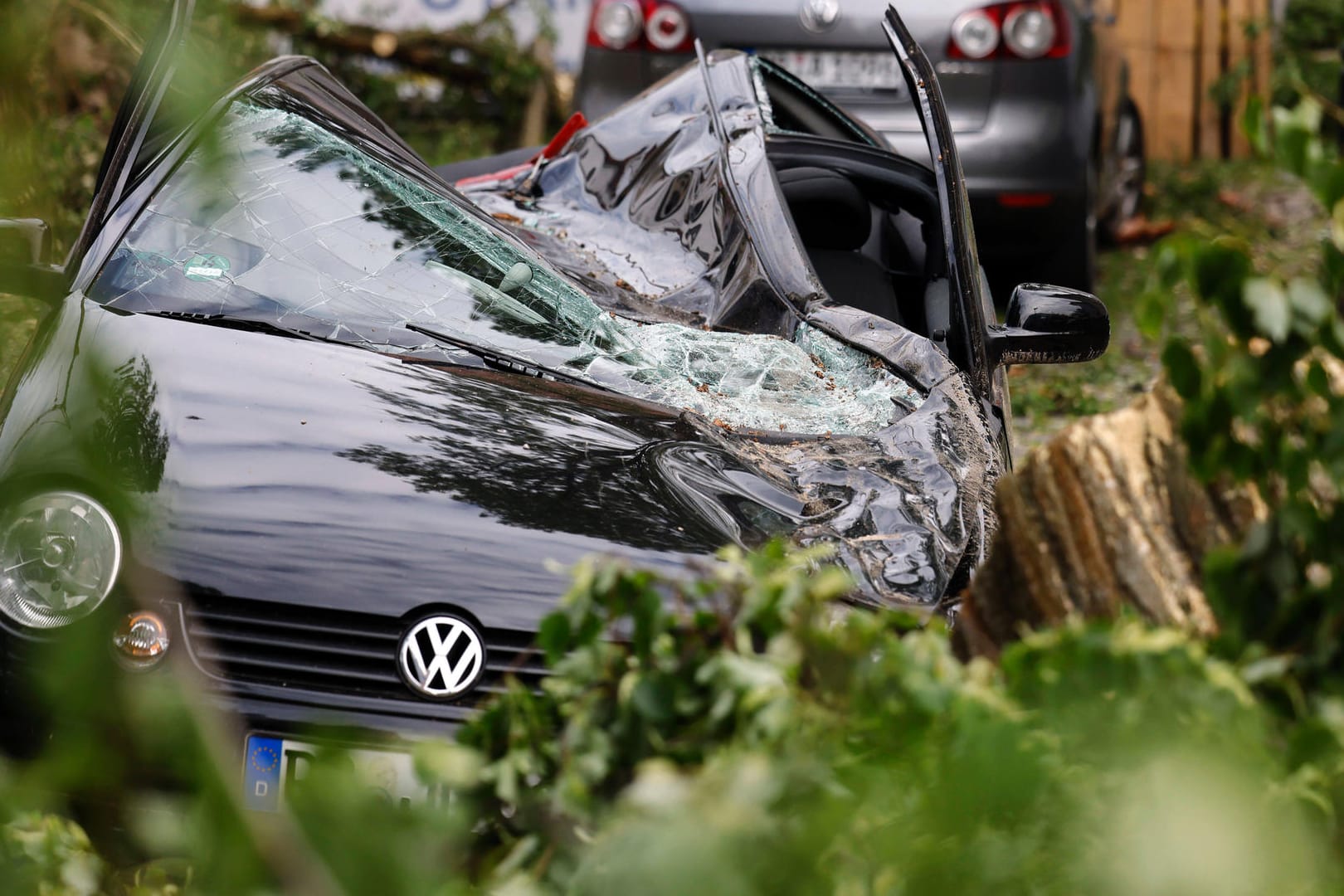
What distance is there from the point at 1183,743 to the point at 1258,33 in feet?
31.3

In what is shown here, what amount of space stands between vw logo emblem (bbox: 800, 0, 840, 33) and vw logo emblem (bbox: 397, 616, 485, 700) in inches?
160

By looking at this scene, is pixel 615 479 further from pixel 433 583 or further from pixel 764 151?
pixel 764 151

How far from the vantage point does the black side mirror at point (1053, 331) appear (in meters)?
2.77

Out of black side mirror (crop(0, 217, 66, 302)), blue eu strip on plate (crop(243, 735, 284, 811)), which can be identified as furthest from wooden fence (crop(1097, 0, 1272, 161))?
black side mirror (crop(0, 217, 66, 302))

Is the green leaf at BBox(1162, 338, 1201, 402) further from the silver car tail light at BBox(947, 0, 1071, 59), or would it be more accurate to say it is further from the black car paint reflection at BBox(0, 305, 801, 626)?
the silver car tail light at BBox(947, 0, 1071, 59)

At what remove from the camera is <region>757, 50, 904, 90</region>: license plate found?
17.4ft

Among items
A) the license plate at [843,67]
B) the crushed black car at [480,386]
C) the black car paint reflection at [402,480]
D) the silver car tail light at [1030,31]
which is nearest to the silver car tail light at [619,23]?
the license plate at [843,67]

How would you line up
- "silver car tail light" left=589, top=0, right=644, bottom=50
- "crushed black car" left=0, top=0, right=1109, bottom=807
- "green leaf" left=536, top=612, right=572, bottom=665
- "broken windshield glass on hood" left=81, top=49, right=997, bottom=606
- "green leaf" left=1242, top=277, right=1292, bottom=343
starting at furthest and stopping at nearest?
1. "silver car tail light" left=589, top=0, right=644, bottom=50
2. "broken windshield glass on hood" left=81, top=49, right=997, bottom=606
3. "crushed black car" left=0, top=0, right=1109, bottom=807
4. "green leaf" left=536, top=612, right=572, bottom=665
5. "green leaf" left=1242, top=277, right=1292, bottom=343

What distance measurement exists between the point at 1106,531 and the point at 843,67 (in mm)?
4415

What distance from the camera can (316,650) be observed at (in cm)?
176

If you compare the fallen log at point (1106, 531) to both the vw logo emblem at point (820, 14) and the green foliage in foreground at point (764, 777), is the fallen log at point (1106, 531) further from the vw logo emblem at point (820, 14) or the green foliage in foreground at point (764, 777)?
the vw logo emblem at point (820, 14)

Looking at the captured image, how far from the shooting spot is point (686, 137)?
3.24 metres

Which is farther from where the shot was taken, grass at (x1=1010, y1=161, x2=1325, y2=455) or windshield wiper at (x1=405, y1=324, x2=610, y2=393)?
grass at (x1=1010, y1=161, x2=1325, y2=455)

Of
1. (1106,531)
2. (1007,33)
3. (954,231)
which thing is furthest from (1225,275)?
(1007,33)
